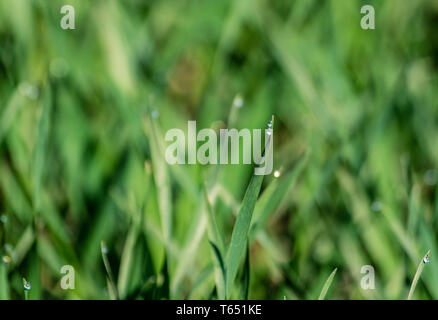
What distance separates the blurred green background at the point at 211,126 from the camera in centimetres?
60

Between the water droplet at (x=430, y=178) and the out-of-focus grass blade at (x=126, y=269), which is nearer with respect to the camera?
the out-of-focus grass blade at (x=126, y=269)

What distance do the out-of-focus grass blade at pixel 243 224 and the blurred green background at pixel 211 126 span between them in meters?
0.05

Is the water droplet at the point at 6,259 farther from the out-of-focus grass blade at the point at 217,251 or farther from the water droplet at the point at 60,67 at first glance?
the water droplet at the point at 60,67

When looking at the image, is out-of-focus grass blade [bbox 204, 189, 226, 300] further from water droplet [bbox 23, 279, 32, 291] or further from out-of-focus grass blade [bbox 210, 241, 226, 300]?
water droplet [bbox 23, 279, 32, 291]

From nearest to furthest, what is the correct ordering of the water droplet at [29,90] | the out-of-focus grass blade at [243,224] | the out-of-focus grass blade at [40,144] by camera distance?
the out-of-focus grass blade at [243,224], the out-of-focus grass blade at [40,144], the water droplet at [29,90]

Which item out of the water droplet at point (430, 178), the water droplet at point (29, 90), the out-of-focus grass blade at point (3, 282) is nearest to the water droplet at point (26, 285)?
the out-of-focus grass blade at point (3, 282)

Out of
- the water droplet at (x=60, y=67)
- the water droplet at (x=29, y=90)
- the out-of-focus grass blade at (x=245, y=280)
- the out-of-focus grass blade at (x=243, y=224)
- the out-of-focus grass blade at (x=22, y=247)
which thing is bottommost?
the out-of-focus grass blade at (x=245, y=280)

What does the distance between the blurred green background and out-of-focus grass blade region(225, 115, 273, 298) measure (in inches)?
1.9

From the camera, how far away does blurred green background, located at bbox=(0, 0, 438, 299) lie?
603mm

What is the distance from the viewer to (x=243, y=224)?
1.60 feet

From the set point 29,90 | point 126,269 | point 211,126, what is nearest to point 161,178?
point 126,269

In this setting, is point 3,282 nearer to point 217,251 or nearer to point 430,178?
point 217,251

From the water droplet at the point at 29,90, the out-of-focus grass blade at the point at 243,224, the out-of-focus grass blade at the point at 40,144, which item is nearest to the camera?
the out-of-focus grass blade at the point at 243,224
